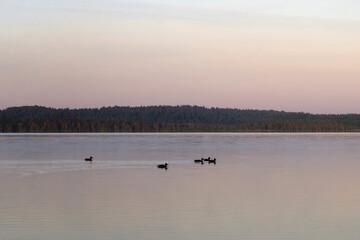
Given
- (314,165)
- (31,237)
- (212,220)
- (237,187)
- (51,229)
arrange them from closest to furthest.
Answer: (31,237) → (51,229) → (212,220) → (237,187) → (314,165)

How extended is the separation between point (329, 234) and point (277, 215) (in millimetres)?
2657

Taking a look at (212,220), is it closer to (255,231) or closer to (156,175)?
(255,231)

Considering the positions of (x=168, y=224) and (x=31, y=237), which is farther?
(x=168, y=224)

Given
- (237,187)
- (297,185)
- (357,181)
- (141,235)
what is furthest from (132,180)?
(141,235)

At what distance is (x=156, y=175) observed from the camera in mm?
29453

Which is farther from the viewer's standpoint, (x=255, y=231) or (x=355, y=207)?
(x=355, y=207)

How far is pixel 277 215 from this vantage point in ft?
55.3

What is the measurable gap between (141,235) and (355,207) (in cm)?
810

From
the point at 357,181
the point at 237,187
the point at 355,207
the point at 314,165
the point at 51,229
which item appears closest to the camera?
the point at 51,229

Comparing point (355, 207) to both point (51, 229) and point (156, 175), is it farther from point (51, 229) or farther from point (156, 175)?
point (156, 175)

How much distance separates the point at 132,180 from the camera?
2683cm

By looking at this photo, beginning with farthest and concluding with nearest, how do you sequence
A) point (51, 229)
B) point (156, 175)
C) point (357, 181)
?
point (156, 175), point (357, 181), point (51, 229)

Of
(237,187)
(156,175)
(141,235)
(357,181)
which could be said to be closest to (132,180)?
(156,175)

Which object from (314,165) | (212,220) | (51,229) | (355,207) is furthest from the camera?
(314,165)
